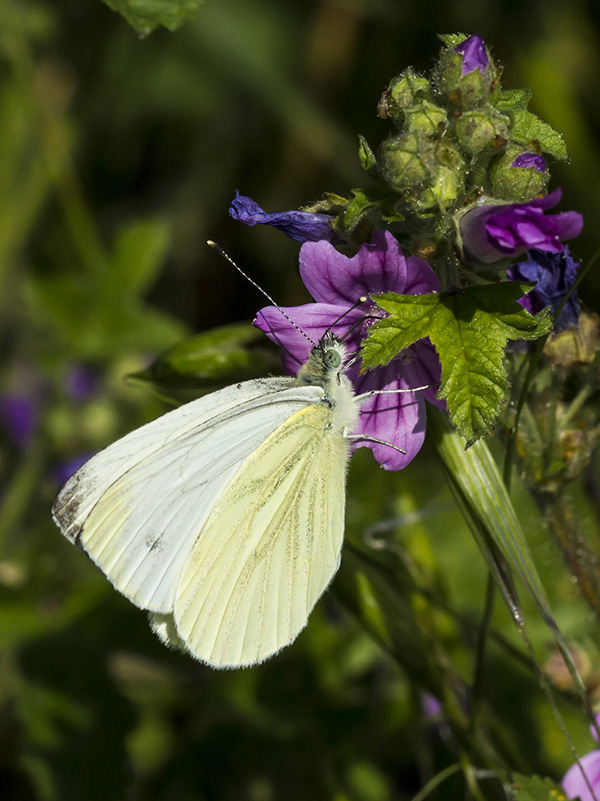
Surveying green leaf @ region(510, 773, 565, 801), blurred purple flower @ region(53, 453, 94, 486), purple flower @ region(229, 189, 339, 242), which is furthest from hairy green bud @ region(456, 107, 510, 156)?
blurred purple flower @ region(53, 453, 94, 486)

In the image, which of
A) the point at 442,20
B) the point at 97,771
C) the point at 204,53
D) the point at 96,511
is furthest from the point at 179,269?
the point at 96,511

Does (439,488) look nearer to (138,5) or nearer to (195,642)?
(195,642)

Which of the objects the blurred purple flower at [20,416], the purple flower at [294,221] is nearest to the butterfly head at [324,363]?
the purple flower at [294,221]

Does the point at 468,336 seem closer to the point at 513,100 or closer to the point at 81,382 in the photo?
the point at 513,100

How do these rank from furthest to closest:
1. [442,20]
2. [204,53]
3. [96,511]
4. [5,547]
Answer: [204,53], [442,20], [5,547], [96,511]

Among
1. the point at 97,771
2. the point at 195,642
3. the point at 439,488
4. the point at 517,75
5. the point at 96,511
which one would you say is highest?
the point at 517,75

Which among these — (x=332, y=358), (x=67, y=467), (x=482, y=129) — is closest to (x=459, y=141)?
(x=482, y=129)

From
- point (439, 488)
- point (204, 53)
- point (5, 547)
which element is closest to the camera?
point (5, 547)

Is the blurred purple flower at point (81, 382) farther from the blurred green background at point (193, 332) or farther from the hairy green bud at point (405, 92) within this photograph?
the hairy green bud at point (405, 92)
